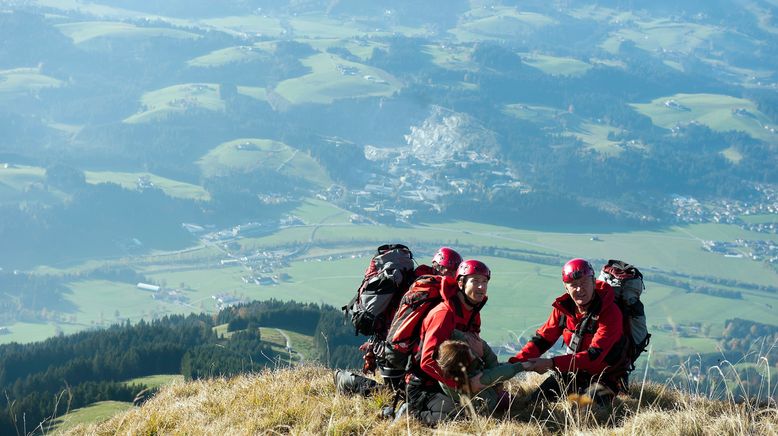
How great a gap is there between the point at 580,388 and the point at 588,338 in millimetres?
719

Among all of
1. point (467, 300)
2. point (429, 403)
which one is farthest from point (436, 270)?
point (429, 403)

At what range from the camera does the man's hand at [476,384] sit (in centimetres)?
986

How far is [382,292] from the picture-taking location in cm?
1200

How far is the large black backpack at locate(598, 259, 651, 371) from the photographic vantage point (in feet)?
36.9

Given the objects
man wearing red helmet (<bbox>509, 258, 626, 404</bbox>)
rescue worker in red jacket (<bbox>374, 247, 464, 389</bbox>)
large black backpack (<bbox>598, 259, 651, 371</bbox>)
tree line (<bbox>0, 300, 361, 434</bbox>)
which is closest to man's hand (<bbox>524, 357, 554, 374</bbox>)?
man wearing red helmet (<bbox>509, 258, 626, 404</bbox>)

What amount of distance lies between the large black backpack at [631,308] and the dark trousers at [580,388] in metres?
0.50

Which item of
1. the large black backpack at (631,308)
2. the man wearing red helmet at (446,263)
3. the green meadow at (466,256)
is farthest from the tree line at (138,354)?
the large black backpack at (631,308)

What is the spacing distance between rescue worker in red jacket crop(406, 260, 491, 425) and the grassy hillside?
0.30m

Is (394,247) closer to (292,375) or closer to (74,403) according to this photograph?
(292,375)

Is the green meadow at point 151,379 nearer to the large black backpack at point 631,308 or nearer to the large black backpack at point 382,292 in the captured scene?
the large black backpack at point 382,292

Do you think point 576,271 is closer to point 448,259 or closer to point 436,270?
point 448,259

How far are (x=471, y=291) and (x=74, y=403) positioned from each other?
41.7 metres

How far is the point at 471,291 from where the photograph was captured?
9.99 meters

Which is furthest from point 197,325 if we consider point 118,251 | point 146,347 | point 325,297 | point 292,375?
point 118,251
